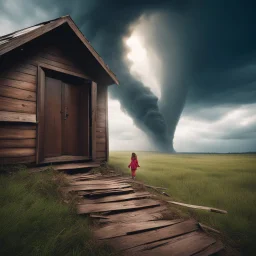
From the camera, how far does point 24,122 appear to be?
17.3 ft

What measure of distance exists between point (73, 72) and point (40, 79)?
1412mm

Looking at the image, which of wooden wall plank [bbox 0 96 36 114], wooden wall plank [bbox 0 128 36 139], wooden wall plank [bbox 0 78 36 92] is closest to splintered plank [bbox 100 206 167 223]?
wooden wall plank [bbox 0 128 36 139]

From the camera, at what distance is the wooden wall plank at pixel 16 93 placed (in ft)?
16.3

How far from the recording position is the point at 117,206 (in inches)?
149

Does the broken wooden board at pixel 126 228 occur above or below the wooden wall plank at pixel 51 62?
below

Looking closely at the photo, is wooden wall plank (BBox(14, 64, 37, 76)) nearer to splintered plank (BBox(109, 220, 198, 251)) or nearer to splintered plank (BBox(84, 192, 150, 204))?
splintered plank (BBox(84, 192, 150, 204))

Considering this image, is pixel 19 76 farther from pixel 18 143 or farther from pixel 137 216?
pixel 137 216

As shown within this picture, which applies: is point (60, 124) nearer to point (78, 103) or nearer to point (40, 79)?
point (78, 103)

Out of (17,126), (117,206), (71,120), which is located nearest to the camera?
(117,206)

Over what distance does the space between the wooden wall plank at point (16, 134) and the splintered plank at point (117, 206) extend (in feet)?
10.1

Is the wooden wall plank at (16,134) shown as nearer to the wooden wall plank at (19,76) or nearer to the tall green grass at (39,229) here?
the wooden wall plank at (19,76)

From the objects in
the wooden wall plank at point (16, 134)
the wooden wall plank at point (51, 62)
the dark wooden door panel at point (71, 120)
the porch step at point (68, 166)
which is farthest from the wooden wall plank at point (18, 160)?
the wooden wall plank at point (51, 62)

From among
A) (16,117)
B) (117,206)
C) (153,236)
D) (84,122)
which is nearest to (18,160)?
(16,117)

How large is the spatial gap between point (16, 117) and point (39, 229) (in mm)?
3743
